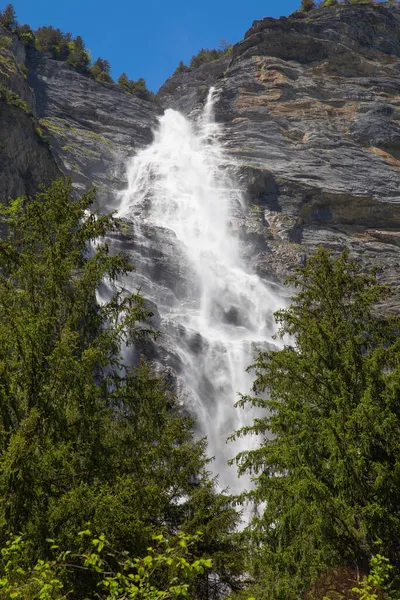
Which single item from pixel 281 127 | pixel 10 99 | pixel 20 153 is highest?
pixel 281 127

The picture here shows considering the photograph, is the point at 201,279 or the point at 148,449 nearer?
the point at 148,449

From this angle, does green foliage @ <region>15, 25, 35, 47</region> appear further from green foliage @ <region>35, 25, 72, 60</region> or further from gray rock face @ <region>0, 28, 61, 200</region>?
gray rock face @ <region>0, 28, 61, 200</region>

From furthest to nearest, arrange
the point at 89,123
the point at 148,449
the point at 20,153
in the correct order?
the point at 89,123
the point at 20,153
the point at 148,449

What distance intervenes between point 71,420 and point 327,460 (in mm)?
3460

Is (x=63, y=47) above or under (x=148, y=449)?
above

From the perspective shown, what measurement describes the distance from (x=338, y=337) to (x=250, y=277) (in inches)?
977

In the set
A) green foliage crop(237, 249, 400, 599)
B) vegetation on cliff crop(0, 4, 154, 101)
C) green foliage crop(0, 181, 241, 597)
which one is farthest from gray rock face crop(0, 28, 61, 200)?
vegetation on cliff crop(0, 4, 154, 101)

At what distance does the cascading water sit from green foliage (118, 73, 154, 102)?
1973 cm

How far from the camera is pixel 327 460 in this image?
23.2ft

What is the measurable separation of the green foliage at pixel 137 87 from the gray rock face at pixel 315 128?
2.52 meters

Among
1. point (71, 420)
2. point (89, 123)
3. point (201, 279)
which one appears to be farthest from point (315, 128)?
point (71, 420)

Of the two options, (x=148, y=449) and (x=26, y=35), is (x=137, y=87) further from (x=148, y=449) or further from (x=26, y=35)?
(x=148, y=449)

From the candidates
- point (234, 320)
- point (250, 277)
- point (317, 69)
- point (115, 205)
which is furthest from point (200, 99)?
point (234, 320)

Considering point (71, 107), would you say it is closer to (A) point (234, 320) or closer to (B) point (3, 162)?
(B) point (3, 162)
